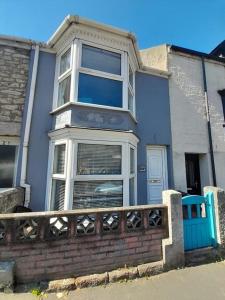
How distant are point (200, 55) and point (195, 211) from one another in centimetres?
680

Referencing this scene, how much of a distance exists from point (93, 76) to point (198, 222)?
441cm

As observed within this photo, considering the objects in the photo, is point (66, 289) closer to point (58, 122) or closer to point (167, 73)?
point (58, 122)

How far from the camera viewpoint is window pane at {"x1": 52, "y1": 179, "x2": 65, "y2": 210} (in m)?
4.69

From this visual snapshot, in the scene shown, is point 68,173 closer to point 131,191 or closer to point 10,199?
point 10,199

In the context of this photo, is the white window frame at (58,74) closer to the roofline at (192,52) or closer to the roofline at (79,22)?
the roofline at (79,22)

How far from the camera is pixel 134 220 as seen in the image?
3467mm

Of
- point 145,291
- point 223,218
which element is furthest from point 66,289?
point 223,218

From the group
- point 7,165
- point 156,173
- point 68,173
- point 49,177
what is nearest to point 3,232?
point 68,173

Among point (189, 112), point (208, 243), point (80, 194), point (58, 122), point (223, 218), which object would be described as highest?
point (189, 112)

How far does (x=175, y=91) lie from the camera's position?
731cm

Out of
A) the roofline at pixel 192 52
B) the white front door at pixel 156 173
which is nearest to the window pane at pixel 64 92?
the white front door at pixel 156 173

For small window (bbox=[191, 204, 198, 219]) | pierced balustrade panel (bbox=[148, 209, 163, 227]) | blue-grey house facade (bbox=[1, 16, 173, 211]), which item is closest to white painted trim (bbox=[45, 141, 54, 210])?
blue-grey house facade (bbox=[1, 16, 173, 211])

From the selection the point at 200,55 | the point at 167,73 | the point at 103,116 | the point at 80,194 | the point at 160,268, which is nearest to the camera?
the point at 160,268

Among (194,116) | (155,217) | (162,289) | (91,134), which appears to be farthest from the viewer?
(194,116)
